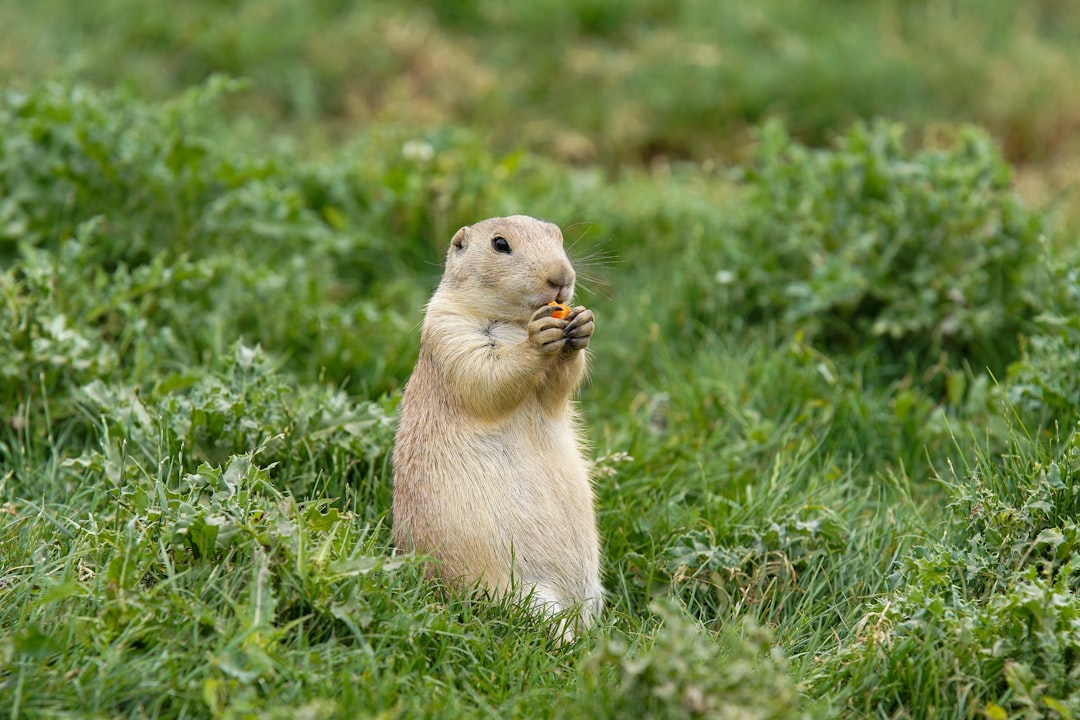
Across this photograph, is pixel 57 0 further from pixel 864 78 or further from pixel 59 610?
pixel 59 610

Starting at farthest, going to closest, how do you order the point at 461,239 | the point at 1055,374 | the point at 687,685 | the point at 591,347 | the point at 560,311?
the point at 591,347
the point at 1055,374
the point at 461,239
the point at 560,311
the point at 687,685

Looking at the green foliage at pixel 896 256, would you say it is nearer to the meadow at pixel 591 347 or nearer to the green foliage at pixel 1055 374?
the meadow at pixel 591 347

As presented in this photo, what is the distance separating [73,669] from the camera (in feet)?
11.8

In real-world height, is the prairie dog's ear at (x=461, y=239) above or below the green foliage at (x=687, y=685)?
above

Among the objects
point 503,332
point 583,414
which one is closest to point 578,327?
point 503,332

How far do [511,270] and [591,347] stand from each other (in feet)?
6.93

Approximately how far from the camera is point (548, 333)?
4.27 meters

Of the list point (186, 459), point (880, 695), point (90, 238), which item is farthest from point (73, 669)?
point (90, 238)

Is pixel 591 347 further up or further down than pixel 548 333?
further down

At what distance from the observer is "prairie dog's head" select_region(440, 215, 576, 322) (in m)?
4.58

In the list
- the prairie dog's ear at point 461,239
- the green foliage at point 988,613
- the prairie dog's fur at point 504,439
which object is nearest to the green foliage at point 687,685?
the green foliage at point 988,613

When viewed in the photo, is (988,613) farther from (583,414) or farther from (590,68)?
(590,68)

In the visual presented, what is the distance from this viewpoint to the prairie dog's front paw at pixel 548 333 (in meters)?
4.27

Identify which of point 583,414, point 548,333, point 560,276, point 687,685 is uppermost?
point 560,276
